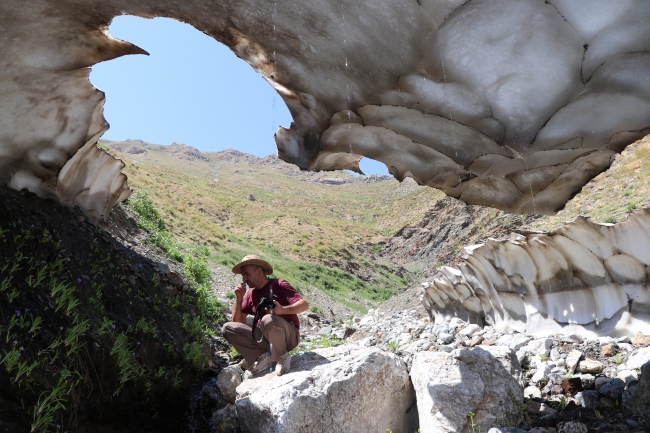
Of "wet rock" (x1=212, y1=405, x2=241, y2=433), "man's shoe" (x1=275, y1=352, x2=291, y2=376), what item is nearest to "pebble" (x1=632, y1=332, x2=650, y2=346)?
"man's shoe" (x1=275, y1=352, x2=291, y2=376)

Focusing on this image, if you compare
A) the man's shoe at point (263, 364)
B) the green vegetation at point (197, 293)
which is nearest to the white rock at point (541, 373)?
the man's shoe at point (263, 364)

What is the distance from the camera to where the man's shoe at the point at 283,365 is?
16.0 ft

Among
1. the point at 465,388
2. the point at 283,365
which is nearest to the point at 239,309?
the point at 283,365

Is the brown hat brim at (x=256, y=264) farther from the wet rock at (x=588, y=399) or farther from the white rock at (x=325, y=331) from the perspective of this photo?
the white rock at (x=325, y=331)

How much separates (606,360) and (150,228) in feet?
35.6

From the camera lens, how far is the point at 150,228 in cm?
1262

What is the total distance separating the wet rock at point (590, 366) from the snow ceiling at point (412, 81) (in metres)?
1.74

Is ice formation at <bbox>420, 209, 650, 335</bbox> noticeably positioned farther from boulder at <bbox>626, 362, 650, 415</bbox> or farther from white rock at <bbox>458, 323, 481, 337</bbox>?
boulder at <bbox>626, 362, 650, 415</bbox>

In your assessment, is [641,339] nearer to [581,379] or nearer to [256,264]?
[581,379]

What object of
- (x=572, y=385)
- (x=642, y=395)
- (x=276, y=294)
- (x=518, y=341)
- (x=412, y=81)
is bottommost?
(x=276, y=294)

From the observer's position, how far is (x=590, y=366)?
4930 millimetres

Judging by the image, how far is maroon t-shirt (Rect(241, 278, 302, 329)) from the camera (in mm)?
5160

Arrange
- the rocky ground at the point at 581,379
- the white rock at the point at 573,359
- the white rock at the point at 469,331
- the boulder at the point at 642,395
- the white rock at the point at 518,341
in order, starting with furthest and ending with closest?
the white rock at the point at 469,331 → the white rock at the point at 518,341 → the white rock at the point at 573,359 → the rocky ground at the point at 581,379 → the boulder at the point at 642,395

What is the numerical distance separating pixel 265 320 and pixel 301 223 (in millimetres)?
49463
